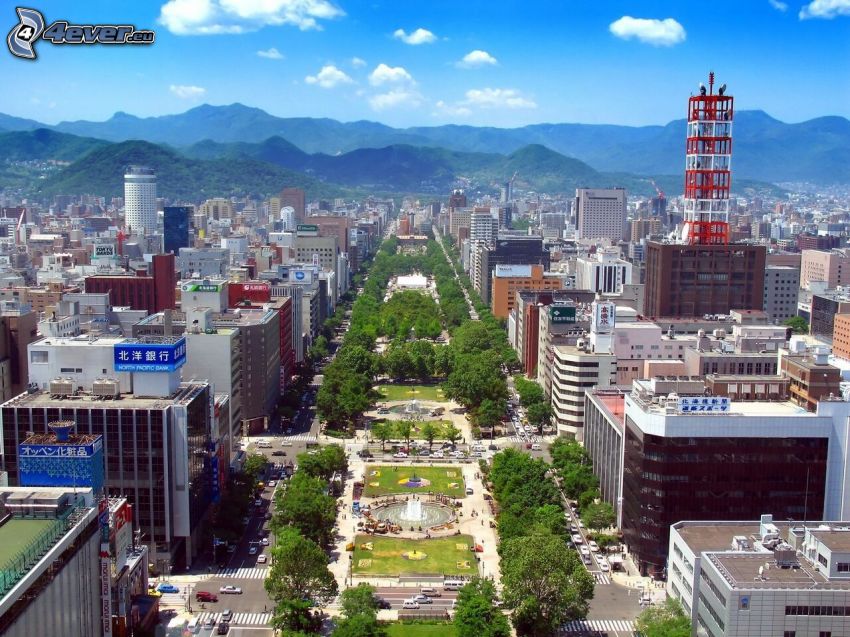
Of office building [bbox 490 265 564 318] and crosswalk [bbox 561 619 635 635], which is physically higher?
office building [bbox 490 265 564 318]

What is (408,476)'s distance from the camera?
72.8m

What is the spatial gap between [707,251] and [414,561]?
2305 inches

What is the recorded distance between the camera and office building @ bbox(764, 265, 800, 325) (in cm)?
13538

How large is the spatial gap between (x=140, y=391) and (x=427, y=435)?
31236 mm

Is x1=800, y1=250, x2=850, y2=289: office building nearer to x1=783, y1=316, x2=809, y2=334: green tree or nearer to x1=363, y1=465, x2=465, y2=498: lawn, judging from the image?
x1=783, y1=316, x2=809, y2=334: green tree

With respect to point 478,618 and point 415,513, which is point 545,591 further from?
point 415,513

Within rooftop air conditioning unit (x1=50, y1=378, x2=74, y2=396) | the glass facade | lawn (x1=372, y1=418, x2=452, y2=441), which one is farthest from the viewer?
lawn (x1=372, y1=418, x2=452, y2=441)

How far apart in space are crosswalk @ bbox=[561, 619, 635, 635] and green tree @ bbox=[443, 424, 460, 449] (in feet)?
109

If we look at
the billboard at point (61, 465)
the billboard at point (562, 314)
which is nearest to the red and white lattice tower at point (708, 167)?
the billboard at point (562, 314)

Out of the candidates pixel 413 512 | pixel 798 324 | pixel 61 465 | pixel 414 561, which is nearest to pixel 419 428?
pixel 413 512

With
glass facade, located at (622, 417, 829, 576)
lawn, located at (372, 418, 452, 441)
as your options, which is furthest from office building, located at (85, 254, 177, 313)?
glass facade, located at (622, 417, 829, 576)

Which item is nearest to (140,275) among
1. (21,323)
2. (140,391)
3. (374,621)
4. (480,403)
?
(21,323)

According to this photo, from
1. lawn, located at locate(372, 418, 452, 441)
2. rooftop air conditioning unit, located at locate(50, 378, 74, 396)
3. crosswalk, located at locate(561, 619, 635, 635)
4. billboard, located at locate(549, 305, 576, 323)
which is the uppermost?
billboard, located at locate(549, 305, 576, 323)

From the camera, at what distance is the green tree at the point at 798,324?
125m
